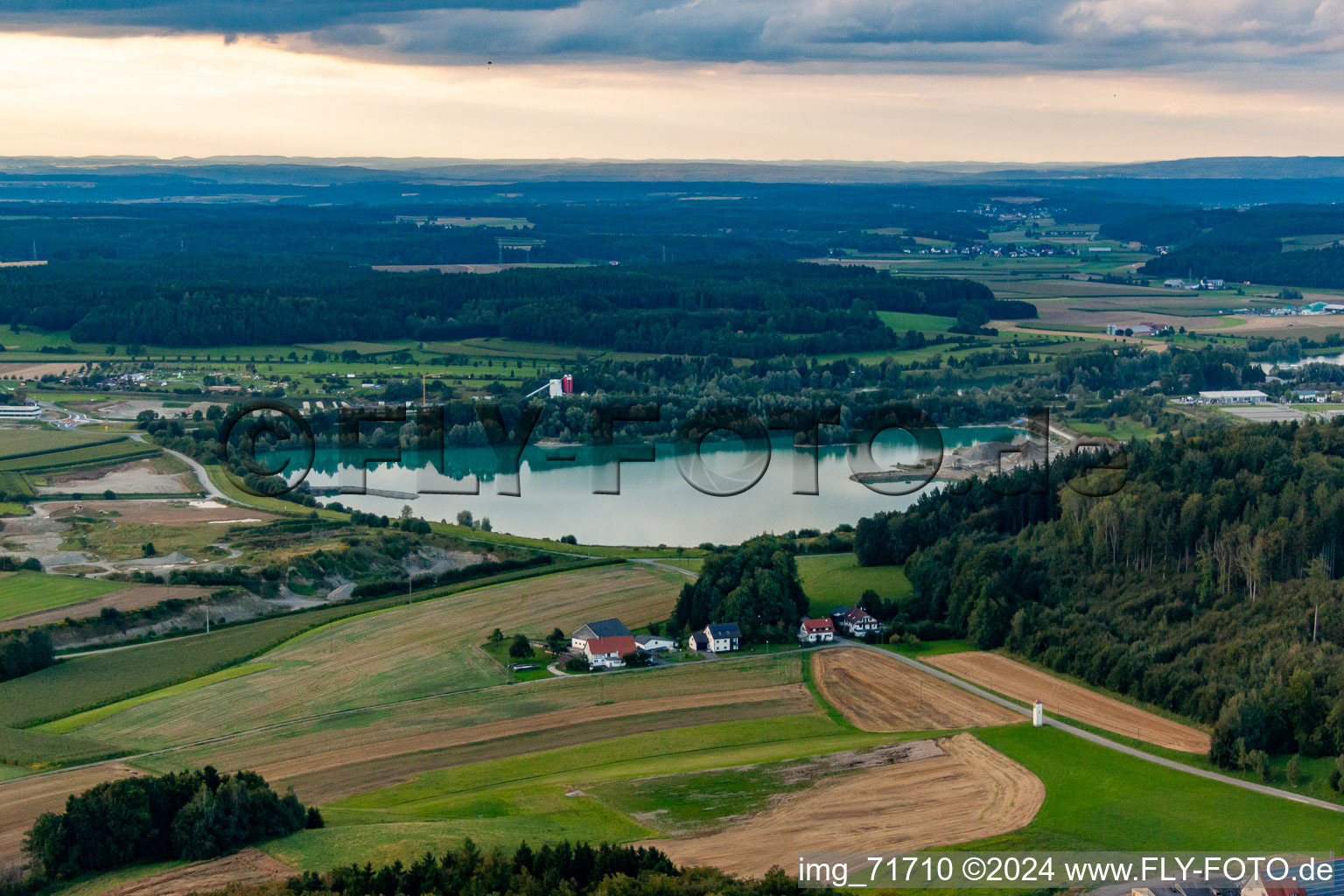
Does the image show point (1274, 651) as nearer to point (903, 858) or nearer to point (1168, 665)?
point (1168, 665)

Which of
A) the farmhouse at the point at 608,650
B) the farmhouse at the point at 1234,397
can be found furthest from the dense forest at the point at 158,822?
the farmhouse at the point at 1234,397

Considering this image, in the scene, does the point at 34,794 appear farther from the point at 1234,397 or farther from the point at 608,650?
the point at 1234,397

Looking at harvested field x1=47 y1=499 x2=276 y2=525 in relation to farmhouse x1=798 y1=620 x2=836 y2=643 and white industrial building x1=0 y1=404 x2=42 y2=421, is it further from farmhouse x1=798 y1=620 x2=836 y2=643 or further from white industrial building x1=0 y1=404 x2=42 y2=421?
farmhouse x1=798 y1=620 x2=836 y2=643

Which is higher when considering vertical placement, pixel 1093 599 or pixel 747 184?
pixel 747 184

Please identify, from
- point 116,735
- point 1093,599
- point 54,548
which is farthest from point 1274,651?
point 54,548

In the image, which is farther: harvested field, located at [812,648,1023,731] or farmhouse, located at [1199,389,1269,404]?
farmhouse, located at [1199,389,1269,404]

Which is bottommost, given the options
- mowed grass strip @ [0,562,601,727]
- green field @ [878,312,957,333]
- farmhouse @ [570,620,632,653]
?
mowed grass strip @ [0,562,601,727]

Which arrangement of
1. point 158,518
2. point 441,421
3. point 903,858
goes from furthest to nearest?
1. point 441,421
2. point 158,518
3. point 903,858

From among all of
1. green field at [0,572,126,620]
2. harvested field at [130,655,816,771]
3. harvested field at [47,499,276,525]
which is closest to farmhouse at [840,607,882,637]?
harvested field at [130,655,816,771]
